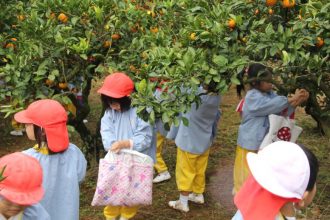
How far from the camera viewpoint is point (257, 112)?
13.4 ft

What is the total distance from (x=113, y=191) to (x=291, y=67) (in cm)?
154

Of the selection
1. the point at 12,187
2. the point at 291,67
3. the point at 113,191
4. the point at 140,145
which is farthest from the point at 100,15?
the point at 12,187

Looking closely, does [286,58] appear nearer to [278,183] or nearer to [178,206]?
[278,183]

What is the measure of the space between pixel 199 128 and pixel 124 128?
30.2 inches

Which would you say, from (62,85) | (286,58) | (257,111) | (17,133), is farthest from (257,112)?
(17,133)

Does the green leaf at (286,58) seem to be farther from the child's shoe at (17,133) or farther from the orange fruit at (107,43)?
the child's shoe at (17,133)

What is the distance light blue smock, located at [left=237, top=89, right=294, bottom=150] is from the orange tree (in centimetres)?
30

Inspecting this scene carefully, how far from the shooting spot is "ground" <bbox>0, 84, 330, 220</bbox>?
4355 mm

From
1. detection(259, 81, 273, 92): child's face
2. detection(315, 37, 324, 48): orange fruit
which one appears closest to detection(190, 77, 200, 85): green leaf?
detection(315, 37, 324, 48): orange fruit

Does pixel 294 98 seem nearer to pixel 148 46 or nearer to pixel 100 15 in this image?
pixel 148 46

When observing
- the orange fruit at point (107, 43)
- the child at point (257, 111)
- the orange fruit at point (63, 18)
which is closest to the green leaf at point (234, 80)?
the child at point (257, 111)

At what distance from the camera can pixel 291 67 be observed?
9.50 feet

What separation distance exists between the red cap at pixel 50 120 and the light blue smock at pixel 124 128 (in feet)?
2.55

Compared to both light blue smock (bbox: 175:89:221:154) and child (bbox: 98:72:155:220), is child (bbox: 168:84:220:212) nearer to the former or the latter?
light blue smock (bbox: 175:89:221:154)
